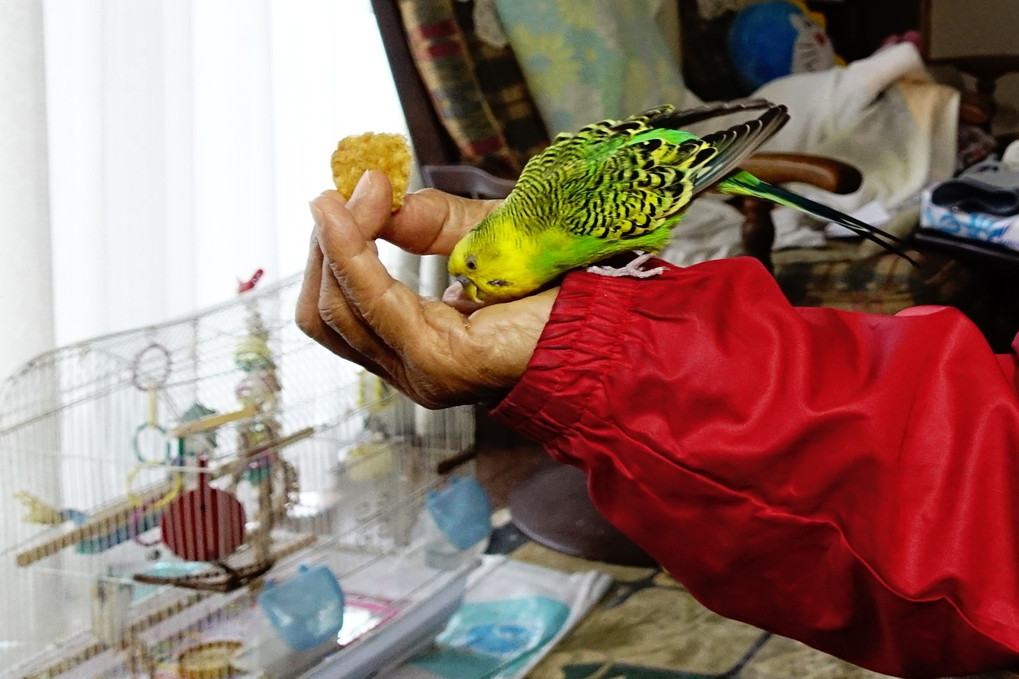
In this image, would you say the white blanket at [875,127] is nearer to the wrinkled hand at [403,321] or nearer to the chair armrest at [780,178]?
the chair armrest at [780,178]

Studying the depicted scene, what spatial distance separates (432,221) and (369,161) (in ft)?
0.30

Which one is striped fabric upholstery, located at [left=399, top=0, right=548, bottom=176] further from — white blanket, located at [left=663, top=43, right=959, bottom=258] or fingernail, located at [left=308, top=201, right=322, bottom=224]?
fingernail, located at [left=308, top=201, right=322, bottom=224]

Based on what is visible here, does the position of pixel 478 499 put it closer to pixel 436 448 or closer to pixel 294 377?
pixel 436 448

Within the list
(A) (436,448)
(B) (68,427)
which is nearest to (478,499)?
(A) (436,448)

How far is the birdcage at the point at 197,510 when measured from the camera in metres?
0.97

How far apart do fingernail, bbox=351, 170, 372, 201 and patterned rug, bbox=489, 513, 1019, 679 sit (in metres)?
0.78

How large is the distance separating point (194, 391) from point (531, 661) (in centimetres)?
55

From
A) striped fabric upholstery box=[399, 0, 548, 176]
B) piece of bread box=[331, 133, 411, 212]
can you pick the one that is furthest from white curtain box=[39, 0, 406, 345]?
piece of bread box=[331, 133, 411, 212]

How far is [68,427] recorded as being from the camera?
1.06 meters

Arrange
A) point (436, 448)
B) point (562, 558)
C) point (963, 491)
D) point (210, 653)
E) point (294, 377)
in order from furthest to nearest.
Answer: point (562, 558) → point (436, 448) → point (294, 377) → point (210, 653) → point (963, 491)

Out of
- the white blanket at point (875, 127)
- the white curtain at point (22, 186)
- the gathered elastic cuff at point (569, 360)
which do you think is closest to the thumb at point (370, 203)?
the gathered elastic cuff at point (569, 360)

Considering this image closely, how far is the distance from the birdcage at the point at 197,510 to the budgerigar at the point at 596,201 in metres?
0.44

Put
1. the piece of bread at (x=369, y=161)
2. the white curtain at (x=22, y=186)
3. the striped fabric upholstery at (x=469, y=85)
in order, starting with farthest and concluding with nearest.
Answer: the striped fabric upholstery at (x=469, y=85)
the white curtain at (x=22, y=186)
the piece of bread at (x=369, y=161)

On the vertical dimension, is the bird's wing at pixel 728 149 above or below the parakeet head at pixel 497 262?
above
